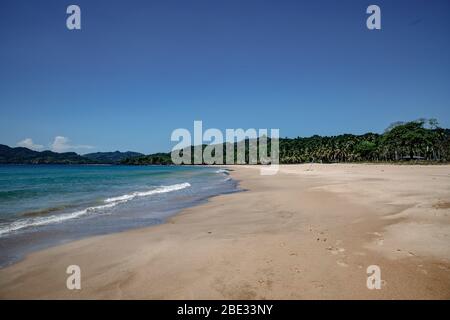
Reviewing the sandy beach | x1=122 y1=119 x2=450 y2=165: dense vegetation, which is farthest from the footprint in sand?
x1=122 y1=119 x2=450 y2=165: dense vegetation

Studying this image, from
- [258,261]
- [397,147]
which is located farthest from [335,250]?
[397,147]

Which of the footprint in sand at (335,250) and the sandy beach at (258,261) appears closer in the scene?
the sandy beach at (258,261)

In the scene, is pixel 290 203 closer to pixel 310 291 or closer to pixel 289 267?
pixel 289 267

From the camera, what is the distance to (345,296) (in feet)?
12.8

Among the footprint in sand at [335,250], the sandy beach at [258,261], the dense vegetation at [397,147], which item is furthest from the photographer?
the dense vegetation at [397,147]

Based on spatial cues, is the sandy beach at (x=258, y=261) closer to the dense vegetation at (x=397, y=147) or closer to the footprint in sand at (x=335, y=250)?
the footprint in sand at (x=335, y=250)

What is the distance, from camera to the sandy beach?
13.7 ft

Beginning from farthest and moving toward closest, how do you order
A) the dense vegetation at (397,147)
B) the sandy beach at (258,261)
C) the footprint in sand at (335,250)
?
the dense vegetation at (397,147) → the footprint in sand at (335,250) → the sandy beach at (258,261)

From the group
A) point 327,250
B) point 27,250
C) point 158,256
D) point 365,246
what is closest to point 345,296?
point 327,250

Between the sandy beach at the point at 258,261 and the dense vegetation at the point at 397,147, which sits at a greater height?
the dense vegetation at the point at 397,147

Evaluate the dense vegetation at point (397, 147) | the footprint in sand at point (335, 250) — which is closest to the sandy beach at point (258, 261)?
the footprint in sand at point (335, 250)

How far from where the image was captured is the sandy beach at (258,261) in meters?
4.16

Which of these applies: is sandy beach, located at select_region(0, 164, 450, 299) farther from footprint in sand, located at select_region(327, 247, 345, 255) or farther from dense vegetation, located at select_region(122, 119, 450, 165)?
dense vegetation, located at select_region(122, 119, 450, 165)

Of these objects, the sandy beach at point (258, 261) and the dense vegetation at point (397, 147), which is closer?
the sandy beach at point (258, 261)
